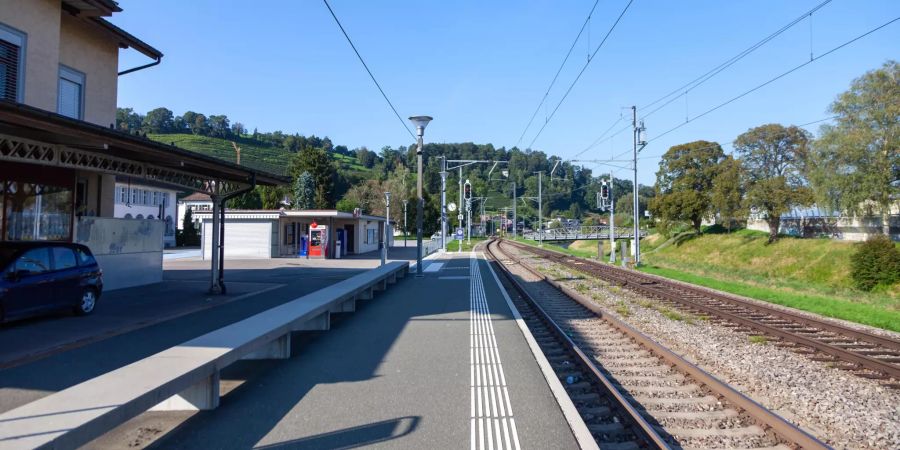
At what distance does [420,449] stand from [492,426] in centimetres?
87

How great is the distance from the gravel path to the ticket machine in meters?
24.8

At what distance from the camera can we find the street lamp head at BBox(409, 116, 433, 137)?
2170 centimetres

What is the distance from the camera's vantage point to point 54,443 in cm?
360

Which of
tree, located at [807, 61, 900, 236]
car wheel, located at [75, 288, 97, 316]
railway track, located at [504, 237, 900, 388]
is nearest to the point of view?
railway track, located at [504, 237, 900, 388]

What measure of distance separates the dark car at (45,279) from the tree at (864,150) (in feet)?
123

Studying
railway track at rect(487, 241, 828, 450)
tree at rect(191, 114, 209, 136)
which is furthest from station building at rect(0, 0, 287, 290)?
tree at rect(191, 114, 209, 136)

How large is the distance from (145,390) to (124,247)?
13.7 m

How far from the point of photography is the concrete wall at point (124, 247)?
15262mm

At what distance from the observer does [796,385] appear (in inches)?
281

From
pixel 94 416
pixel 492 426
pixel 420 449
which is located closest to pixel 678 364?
pixel 492 426

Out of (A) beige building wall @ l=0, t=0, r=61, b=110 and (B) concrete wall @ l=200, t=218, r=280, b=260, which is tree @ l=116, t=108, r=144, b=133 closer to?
(B) concrete wall @ l=200, t=218, r=280, b=260

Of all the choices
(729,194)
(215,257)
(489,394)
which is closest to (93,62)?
(215,257)

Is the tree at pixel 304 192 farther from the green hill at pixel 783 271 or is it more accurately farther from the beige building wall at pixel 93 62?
the beige building wall at pixel 93 62

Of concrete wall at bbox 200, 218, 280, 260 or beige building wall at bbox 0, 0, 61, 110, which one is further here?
concrete wall at bbox 200, 218, 280, 260
